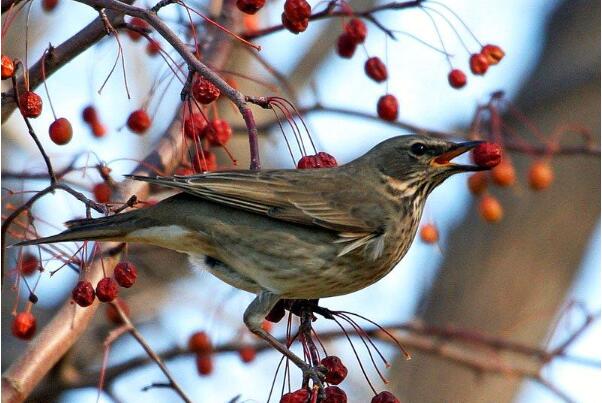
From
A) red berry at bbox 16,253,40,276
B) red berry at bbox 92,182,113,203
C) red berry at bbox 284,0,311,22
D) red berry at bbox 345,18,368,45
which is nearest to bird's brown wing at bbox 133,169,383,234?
red berry at bbox 284,0,311,22

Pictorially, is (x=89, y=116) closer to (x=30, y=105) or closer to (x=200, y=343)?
(x=200, y=343)

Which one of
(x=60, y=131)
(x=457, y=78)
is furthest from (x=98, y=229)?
(x=457, y=78)

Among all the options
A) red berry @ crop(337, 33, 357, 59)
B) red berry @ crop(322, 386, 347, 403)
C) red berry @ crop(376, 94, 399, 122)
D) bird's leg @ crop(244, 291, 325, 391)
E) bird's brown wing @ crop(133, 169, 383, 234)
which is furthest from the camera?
red berry @ crop(337, 33, 357, 59)

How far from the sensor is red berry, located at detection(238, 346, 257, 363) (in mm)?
6145

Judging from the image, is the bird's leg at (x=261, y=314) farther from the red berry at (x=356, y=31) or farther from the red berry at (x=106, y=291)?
the red berry at (x=356, y=31)

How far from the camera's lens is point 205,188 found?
4.71m

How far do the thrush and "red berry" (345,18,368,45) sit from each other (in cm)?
82

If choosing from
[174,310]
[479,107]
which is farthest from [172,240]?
[174,310]

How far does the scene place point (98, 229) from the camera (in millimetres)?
4469

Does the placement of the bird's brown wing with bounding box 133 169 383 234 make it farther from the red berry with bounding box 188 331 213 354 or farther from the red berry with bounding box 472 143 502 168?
the red berry with bounding box 188 331 213 354

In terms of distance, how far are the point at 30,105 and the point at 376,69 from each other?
6.76ft

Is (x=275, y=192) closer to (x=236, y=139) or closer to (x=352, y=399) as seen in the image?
(x=236, y=139)

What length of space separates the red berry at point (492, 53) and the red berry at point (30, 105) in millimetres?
2500

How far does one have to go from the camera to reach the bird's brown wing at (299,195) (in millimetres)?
4777
